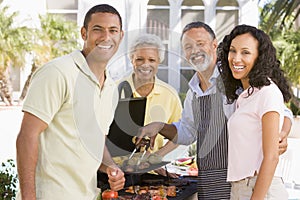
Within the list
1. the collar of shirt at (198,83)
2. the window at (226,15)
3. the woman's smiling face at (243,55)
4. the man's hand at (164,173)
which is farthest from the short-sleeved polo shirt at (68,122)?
the window at (226,15)

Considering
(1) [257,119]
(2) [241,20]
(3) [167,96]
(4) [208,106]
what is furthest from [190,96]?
(2) [241,20]

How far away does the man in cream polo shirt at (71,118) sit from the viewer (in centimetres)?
144

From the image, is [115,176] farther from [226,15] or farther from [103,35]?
[226,15]

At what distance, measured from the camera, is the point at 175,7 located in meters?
8.97

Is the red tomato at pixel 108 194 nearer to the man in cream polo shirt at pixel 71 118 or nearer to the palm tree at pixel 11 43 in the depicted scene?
the man in cream polo shirt at pixel 71 118

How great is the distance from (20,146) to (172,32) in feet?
1.75

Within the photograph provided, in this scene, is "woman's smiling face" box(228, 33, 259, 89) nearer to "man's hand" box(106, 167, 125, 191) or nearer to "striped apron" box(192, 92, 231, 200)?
"striped apron" box(192, 92, 231, 200)

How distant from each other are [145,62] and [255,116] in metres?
0.38

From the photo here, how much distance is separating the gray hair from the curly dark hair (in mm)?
302

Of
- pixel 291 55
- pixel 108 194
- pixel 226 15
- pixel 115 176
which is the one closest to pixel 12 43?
pixel 226 15

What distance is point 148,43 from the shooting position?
1529 mm

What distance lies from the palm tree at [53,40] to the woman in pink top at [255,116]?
28.2 feet

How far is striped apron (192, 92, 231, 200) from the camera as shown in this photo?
200cm

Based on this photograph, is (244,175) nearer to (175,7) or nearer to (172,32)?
(172,32)
